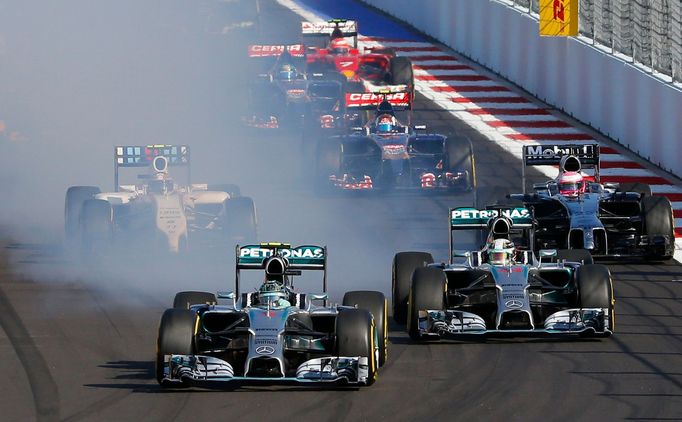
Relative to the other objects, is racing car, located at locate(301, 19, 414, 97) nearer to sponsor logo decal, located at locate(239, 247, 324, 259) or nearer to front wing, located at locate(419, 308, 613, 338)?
front wing, located at locate(419, 308, 613, 338)

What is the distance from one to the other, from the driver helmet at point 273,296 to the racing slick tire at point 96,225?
855cm

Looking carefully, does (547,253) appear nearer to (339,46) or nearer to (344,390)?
(344,390)

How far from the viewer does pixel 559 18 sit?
37156 millimetres

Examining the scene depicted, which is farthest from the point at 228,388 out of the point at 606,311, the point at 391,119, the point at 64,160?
the point at 64,160

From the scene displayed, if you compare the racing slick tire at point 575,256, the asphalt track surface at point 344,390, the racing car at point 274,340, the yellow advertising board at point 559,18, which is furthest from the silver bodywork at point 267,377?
the yellow advertising board at point 559,18

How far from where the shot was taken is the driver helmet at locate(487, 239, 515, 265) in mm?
21906

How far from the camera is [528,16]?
133ft

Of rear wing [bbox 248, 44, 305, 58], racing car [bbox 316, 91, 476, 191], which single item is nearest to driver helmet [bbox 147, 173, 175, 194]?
racing car [bbox 316, 91, 476, 191]

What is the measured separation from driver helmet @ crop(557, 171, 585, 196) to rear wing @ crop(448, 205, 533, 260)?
15.5ft

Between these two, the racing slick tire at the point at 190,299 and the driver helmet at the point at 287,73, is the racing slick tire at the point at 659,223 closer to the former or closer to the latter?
the racing slick tire at the point at 190,299

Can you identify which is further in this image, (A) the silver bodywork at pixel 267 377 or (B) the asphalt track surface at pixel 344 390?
(A) the silver bodywork at pixel 267 377

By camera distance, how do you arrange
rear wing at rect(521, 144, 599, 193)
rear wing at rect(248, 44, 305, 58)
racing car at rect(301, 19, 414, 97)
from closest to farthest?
rear wing at rect(521, 144, 599, 193)
racing car at rect(301, 19, 414, 97)
rear wing at rect(248, 44, 305, 58)

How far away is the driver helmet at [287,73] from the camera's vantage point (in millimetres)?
39750

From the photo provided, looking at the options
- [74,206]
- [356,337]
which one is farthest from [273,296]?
[74,206]
